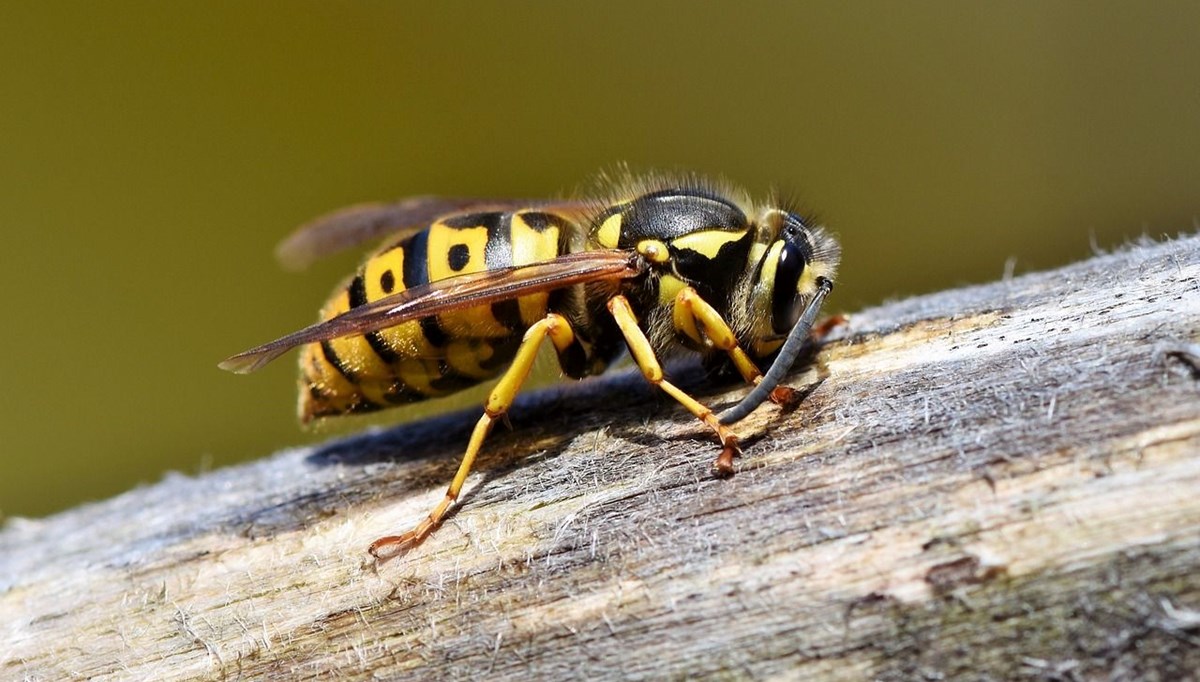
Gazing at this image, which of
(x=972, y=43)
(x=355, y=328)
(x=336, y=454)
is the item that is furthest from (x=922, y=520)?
(x=972, y=43)

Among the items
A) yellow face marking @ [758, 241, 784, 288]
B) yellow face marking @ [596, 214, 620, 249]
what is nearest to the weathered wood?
yellow face marking @ [758, 241, 784, 288]

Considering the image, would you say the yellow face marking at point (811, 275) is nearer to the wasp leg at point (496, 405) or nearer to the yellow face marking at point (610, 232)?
the yellow face marking at point (610, 232)

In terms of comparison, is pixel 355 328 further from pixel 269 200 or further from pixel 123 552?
pixel 269 200

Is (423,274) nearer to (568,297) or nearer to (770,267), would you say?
(568,297)

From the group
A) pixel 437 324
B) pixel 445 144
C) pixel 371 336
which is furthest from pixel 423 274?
pixel 445 144

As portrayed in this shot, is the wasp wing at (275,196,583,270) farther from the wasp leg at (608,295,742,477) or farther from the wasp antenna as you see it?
the wasp antenna

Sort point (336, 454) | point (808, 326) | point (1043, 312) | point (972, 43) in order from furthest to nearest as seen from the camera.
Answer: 1. point (972, 43)
2. point (336, 454)
3. point (808, 326)
4. point (1043, 312)
